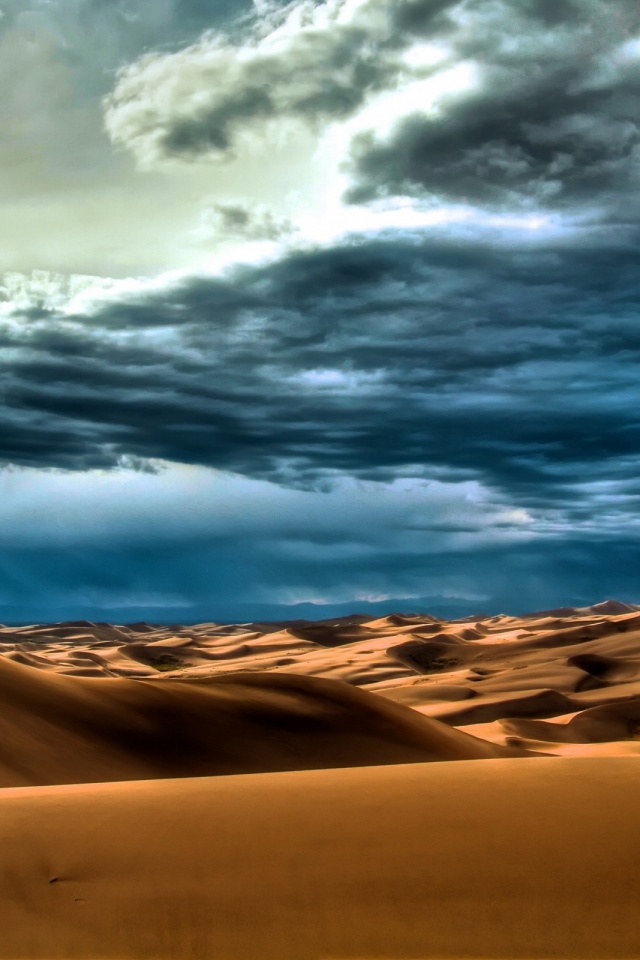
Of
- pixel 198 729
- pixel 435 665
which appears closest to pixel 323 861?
pixel 198 729

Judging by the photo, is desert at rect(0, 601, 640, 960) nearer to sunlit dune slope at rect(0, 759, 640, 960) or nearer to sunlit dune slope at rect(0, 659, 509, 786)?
sunlit dune slope at rect(0, 759, 640, 960)

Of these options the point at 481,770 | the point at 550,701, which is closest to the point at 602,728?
the point at 550,701

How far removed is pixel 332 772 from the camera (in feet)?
24.5

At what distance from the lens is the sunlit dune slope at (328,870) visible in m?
4.54

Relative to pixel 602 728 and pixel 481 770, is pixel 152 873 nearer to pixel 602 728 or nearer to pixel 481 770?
pixel 481 770

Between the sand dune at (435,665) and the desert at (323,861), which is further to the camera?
the sand dune at (435,665)

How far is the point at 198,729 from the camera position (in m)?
13.6

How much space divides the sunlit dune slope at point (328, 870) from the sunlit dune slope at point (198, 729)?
4.88 m

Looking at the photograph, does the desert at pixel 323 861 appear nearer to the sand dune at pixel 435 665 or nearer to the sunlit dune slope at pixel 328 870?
the sunlit dune slope at pixel 328 870

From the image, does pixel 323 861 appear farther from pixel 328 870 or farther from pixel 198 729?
pixel 198 729

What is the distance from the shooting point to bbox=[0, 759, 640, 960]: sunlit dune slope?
4.54 m

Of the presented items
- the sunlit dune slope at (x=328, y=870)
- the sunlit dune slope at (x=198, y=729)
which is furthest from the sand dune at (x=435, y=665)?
the sunlit dune slope at (x=328, y=870)

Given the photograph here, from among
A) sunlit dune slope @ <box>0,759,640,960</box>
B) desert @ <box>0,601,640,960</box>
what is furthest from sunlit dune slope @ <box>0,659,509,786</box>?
sunlit dune slope @ <box>0,759,640,960</box>

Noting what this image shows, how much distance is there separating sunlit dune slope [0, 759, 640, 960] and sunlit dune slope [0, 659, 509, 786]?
16.0 feet
